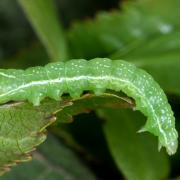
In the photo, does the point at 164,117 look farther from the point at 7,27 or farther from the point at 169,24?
the point at 7,27

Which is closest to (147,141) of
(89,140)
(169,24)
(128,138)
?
(128,138)

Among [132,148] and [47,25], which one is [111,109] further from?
[47,25]

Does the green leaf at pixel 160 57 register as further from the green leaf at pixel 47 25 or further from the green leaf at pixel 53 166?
the green leaf at pixel 53 166


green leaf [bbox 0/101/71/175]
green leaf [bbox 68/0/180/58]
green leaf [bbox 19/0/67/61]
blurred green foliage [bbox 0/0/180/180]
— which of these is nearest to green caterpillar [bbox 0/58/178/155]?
green leaf [bbox 0/101/71/175]

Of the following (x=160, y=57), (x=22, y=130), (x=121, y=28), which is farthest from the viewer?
(x=121, y=28)

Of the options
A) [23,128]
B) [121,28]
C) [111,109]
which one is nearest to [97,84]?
[23,128]

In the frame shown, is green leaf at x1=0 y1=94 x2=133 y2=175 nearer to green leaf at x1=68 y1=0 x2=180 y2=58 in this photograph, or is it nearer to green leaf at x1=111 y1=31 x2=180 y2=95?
green leaf at x1=111 y1=31 x2=180 y2=95

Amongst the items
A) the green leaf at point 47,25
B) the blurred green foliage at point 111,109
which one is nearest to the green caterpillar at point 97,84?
the blurred green foliage at point 111,109
